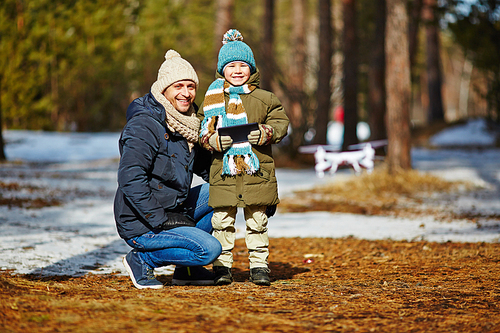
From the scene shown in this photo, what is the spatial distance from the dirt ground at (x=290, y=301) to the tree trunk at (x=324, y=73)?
1108 cm

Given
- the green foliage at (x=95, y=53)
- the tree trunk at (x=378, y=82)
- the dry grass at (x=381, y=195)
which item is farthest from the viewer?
the green foliage at (x=95, y=53)

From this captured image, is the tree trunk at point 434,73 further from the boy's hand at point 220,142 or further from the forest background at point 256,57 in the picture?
the boy's hand at point 220,142

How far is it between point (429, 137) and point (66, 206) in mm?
18149

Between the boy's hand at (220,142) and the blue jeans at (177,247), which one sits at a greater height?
the boy's hand at (220,142)

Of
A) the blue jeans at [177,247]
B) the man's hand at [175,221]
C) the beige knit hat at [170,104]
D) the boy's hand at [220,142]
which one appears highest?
the beige knit hat at [170,104]

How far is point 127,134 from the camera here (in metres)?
3.73

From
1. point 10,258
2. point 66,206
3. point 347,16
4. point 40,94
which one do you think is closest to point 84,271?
point 10,258

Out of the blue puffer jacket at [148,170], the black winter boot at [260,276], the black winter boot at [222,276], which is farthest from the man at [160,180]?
the black winter boot at [260,276]

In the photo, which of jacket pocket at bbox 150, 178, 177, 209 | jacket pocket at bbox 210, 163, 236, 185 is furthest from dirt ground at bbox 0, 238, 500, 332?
jacket pocket at bbox 210, 163, 236, 185

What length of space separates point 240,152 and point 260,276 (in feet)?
2.94

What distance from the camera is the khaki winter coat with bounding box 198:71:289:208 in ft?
13.0

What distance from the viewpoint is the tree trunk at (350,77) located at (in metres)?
15.4

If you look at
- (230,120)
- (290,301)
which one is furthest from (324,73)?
(290,301)

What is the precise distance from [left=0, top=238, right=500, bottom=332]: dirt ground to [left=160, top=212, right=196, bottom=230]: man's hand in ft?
1.41
